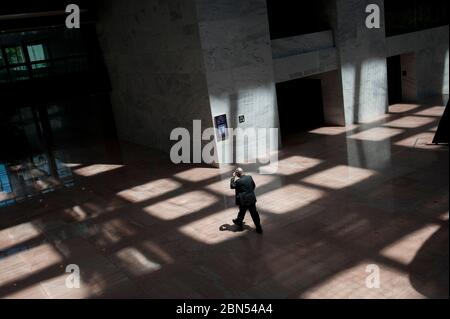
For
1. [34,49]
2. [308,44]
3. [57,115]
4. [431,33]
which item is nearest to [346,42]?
[308,44]

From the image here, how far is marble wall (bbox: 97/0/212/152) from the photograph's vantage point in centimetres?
1450

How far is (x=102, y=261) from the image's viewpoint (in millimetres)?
9688

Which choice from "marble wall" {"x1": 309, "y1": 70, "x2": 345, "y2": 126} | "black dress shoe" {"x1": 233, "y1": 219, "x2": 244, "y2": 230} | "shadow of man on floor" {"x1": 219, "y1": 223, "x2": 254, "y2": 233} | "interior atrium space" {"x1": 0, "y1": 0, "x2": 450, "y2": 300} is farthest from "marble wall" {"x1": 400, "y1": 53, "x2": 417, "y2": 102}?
"black dress shoe" {"x1": 233, "y1": 219, "x2": 244, "y2": 230}

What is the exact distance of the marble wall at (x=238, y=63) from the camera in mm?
14023

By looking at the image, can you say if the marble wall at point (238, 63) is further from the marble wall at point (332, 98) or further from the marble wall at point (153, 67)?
the marble wall at point (332, 98)

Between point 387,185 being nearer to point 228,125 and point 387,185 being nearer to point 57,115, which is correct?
point 228,125

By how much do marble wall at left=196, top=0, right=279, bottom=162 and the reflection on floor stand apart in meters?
1.62

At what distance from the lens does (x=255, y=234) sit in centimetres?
987

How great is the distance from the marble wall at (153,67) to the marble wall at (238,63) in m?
0.32

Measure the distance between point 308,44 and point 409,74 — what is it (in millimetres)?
7010

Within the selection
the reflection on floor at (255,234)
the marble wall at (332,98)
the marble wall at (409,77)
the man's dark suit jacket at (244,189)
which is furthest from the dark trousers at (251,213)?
the marble wall at (409,77)

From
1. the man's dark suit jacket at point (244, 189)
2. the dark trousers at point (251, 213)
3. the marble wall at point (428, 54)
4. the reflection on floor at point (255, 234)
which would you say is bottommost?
the reflection on floor at point (255, 234)

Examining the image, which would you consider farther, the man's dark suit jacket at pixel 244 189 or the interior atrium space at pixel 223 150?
the man's dark suit jacket at pixel 244 189

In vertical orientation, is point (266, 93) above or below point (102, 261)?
above
